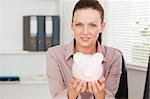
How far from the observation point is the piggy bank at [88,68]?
0.93 meters

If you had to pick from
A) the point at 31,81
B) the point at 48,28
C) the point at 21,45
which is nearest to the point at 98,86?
the point at 48,28

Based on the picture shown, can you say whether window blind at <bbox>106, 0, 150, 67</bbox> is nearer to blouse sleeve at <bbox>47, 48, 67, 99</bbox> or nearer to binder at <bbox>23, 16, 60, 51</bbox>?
binder at <bbox>23, 16, 60, 51</bbox>

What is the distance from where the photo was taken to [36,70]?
2742 millimetres

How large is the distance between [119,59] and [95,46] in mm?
134

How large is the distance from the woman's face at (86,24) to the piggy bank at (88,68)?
0.30ft

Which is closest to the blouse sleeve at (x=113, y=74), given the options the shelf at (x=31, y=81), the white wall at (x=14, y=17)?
the shelf at (x=31, y=81)

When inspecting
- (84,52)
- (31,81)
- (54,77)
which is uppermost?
(84,52)

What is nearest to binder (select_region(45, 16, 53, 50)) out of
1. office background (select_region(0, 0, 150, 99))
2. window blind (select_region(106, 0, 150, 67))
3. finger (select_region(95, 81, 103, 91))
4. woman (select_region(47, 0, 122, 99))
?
office background (select_region(0, 0, 150, 99))

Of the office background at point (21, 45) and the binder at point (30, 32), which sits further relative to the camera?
the office background at point (21, 45)

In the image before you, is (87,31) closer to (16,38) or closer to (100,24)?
(100,24)

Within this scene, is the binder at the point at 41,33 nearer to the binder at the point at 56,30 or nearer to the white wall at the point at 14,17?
the binder at the point at 56,30

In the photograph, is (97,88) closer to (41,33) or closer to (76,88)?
(76,88)

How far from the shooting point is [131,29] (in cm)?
246

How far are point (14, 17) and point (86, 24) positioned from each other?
1.75 m
